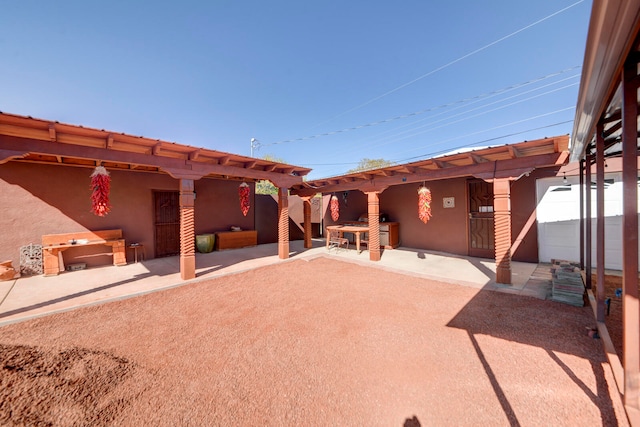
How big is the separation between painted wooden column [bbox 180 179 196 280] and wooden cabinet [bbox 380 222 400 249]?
7.05 m

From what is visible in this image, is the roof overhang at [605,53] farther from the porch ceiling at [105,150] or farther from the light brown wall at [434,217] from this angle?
the porch ceiling at [105,150]

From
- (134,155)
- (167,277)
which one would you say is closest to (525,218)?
(167,277)

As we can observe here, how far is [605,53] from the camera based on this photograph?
1987 mm

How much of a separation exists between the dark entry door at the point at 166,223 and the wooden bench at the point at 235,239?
1.56 meters

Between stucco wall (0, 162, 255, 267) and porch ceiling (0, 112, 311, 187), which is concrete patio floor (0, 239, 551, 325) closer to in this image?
stucco wall (0, 162, 255, 267)

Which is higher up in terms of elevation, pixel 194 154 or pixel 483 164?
pixel 194 154

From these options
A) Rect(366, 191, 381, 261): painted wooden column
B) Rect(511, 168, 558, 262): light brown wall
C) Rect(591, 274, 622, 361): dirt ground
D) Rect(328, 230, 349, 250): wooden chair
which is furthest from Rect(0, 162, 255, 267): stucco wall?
Rect(511, 168, 558, 262): light brown wall

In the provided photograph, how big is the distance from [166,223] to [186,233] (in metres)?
3.78

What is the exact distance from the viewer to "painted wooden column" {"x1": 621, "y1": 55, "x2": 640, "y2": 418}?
1.86m

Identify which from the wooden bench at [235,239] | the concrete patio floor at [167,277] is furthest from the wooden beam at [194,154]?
the wooden bench at [235,239]

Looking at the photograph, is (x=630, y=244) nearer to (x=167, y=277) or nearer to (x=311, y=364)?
(x=311, y=364)

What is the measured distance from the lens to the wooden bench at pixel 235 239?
9.57 meters

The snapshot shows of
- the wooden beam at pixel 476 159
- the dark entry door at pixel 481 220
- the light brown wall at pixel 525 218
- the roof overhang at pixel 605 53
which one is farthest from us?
the dark entry door at pixel 481 220

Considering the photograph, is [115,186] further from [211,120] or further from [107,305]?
[211,120]
